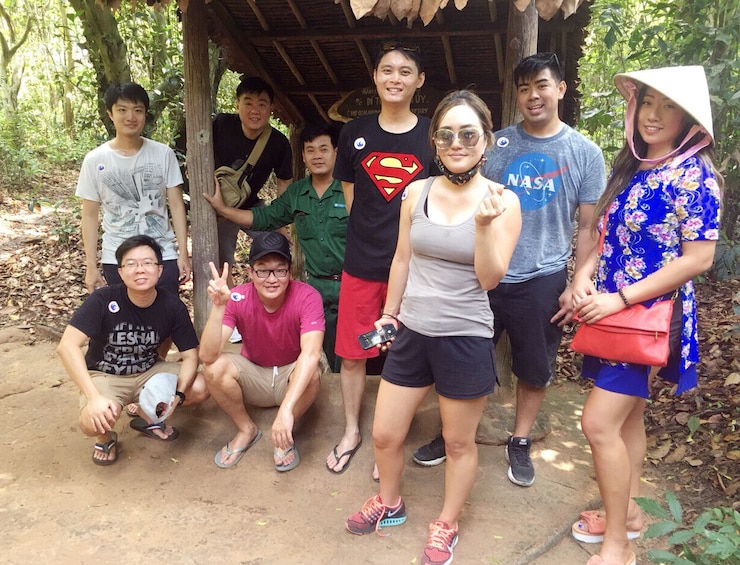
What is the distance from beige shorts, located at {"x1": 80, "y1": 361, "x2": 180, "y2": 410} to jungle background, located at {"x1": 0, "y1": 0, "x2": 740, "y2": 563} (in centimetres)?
214

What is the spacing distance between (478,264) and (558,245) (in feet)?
2.83

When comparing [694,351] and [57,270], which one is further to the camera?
[57,270]

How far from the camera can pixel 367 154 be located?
3047 millimetres

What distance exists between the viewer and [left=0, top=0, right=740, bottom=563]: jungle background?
3.73 meters

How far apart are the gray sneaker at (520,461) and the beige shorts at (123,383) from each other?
1974 millimetres

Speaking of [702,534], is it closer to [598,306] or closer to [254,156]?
[598,306]

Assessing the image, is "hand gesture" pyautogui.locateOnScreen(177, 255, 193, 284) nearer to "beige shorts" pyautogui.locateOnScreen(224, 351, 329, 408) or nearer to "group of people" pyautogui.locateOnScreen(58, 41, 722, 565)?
"group of people" pyautogui.locateOnScreen(58, 41, 722, 565)

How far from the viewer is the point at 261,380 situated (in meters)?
3.52

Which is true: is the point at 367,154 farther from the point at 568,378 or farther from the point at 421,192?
the point at 568,378

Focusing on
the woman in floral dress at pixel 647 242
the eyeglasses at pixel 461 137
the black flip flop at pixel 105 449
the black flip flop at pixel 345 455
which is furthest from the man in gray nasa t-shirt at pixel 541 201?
the black flip flop at pixel 105 449

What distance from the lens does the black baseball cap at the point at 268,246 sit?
3230mm

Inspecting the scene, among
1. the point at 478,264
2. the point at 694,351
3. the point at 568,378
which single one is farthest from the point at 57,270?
the point at 694,351

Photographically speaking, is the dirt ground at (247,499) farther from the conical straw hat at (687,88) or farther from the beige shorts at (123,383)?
the conical straw hat at (687,88)

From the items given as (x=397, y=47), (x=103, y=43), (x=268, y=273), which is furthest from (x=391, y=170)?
(x=103, y=43)
